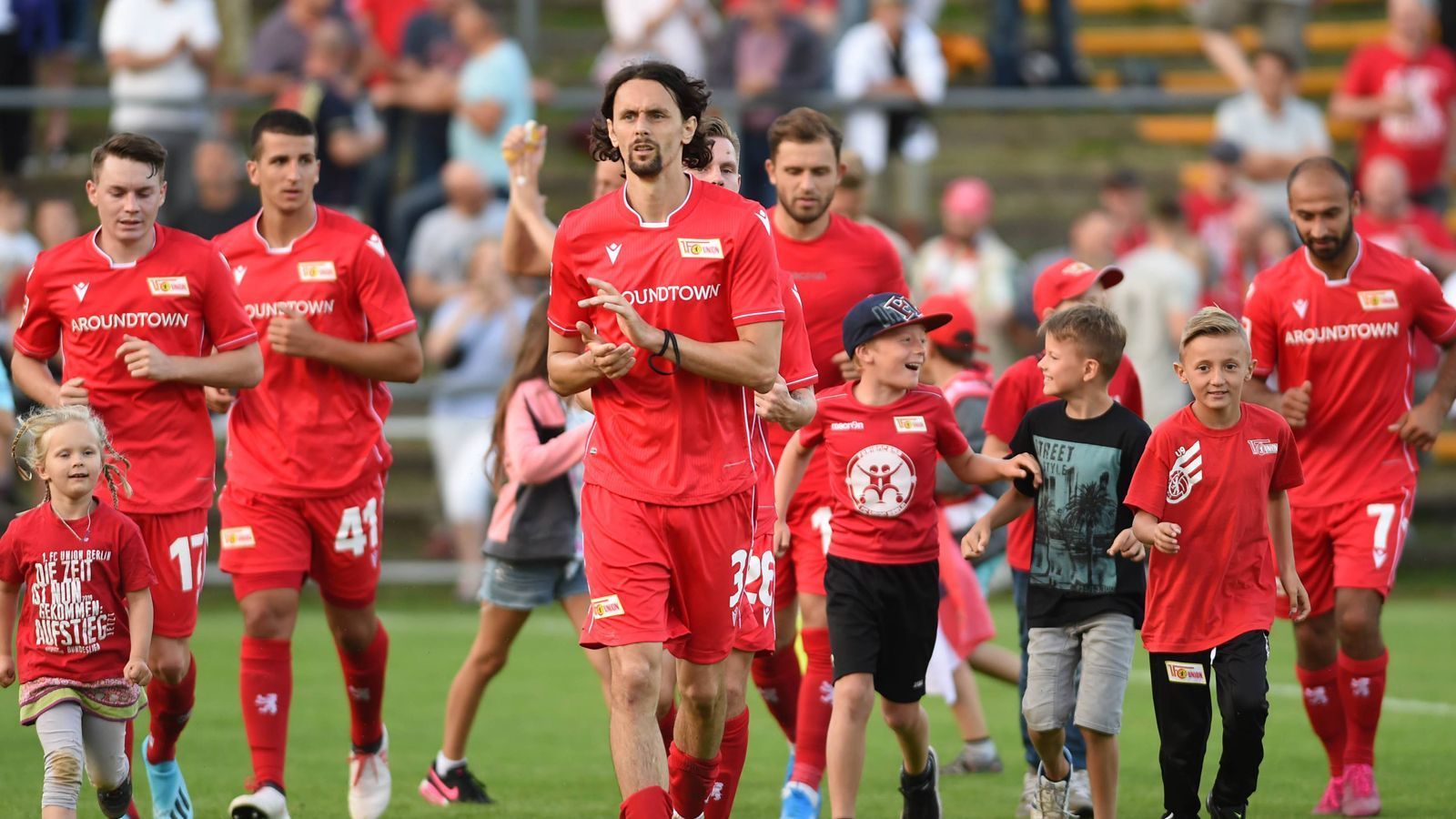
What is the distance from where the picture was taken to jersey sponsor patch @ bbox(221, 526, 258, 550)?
315 inches

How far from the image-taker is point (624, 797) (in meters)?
6.35

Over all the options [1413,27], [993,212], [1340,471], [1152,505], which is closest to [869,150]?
[993,212]

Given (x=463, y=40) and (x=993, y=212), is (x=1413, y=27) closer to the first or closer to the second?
(x=993, y=212)

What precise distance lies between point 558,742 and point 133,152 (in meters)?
4.13

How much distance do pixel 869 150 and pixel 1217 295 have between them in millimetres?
3343

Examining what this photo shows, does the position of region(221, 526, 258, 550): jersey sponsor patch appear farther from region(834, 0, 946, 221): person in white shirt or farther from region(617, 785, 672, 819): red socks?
region(834, 0, 946, 221): person in white shirt

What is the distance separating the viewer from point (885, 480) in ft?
24.9

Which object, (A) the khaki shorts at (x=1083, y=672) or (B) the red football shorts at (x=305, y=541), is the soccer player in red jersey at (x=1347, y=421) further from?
(B) the red football shorts at (x=305, y=541)

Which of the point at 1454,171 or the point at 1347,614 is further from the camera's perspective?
the point at 1454,171

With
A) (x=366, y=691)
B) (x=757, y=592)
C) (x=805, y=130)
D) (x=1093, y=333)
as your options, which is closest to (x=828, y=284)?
(x=805, y=130)

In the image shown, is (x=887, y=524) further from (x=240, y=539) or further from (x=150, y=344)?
(x=150, y=344)

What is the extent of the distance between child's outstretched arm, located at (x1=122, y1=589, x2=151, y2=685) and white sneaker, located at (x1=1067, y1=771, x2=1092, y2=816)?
11.9ft

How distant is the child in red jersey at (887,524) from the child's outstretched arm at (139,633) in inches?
97.8

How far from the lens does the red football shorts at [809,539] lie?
816 cm
